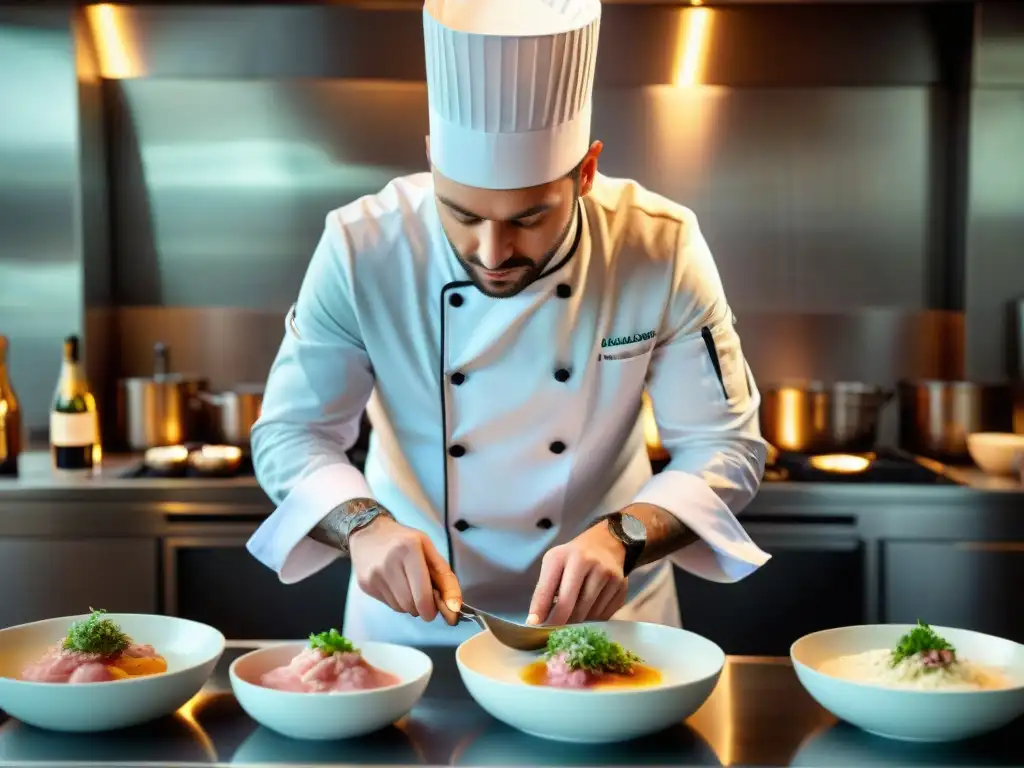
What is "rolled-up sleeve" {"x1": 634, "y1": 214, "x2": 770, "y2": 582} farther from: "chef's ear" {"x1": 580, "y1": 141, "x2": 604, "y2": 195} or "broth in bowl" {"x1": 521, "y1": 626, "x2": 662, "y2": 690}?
"broth in bowl" {"x1": 521, "y1": 626, "x2": 662, "y2": 690}

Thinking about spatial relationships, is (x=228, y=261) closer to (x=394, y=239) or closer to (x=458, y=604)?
(x=394, y=239)

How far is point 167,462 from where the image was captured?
3701 mm

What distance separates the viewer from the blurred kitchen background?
13.4 feet

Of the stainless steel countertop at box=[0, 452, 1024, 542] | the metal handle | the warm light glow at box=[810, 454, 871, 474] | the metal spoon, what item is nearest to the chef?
the metal spoon

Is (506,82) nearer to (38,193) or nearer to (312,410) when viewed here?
(312,410)

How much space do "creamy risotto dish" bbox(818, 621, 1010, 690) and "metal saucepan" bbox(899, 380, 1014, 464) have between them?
7.81ft

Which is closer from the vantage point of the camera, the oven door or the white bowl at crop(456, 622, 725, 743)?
the white bowl at crop(456, 622, 725, 743)

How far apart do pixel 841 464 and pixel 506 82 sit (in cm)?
214

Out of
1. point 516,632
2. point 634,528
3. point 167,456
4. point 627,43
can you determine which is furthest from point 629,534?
point 627,43

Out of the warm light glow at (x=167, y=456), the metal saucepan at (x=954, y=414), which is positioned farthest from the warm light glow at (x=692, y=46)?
the warm light glow at (x=167, y=456)

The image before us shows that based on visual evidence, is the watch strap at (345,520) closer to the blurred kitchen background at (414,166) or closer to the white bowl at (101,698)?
the white bowl at (101,698)

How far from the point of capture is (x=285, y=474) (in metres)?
2.13

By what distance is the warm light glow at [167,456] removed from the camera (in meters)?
3.71

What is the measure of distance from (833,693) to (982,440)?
2451 mm
